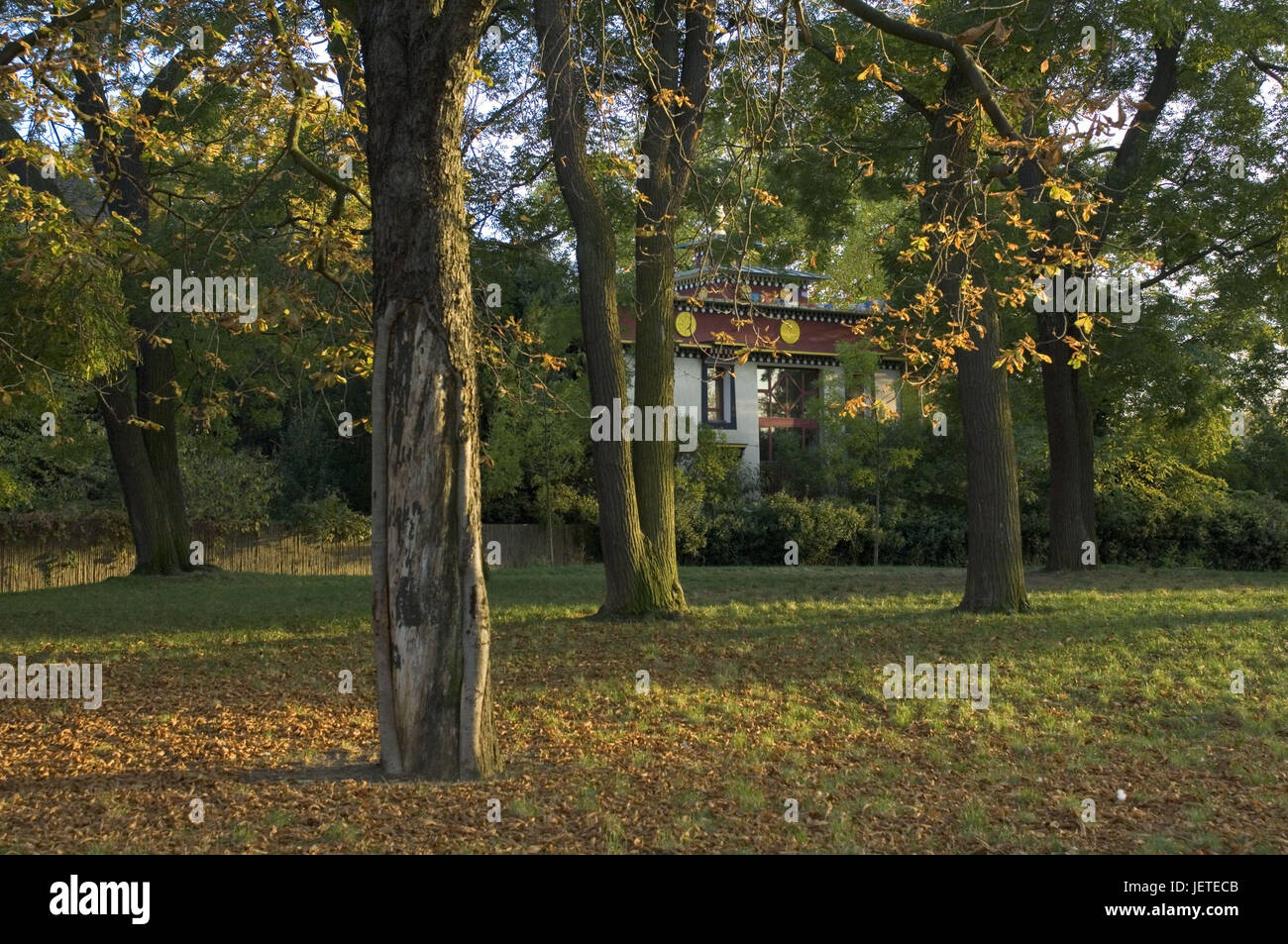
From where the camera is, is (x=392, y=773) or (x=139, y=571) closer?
(x=392, y=773)

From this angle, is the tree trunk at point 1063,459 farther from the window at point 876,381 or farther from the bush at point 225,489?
the bush at point 225,489

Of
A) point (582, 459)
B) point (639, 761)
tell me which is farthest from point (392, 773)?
point (582, 459)

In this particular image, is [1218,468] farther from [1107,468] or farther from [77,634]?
[77,634]

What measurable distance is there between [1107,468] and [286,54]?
2485 centimetres

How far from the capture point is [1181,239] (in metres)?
19.8

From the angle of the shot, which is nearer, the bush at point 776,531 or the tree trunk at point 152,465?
the tree trunk at point 152,465

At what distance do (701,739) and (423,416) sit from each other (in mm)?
3250

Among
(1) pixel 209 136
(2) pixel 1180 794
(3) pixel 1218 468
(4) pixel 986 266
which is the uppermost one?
(1) pixel 209 136

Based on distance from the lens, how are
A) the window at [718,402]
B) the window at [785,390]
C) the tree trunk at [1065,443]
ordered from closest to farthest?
the tree trunk at [1065,443] < the window at [718,402] < the window at [785,390]

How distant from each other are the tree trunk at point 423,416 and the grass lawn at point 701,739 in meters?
0.48

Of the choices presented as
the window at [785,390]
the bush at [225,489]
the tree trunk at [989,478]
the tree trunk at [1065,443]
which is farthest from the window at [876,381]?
the bush at [225,489]

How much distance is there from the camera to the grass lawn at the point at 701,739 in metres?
6.10

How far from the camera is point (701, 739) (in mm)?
8273

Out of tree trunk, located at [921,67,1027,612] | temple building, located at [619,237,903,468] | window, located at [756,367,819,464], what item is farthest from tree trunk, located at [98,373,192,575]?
window, located at [756,367,819,464]
